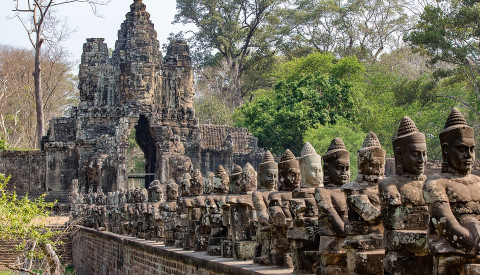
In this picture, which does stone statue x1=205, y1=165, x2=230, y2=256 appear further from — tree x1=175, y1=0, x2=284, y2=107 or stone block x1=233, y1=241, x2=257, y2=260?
tree x1=175, y1=0, x2=284, y2=107

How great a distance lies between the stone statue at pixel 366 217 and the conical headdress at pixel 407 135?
773 millimetres

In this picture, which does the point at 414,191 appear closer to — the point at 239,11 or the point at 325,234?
the point at 325,234

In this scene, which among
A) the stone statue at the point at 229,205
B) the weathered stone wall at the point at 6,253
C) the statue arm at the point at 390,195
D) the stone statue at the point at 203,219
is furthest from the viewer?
the weathered stone wall at the point at 6,253

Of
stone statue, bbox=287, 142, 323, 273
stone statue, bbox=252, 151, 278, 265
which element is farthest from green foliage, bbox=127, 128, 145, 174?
stone statue, bbox=287, 142, 323, 273

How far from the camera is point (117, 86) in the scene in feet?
118

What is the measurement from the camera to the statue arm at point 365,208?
698cm

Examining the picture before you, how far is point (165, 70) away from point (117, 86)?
241 centimetres

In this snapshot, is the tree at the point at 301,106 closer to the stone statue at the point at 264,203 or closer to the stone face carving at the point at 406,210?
the stone statue at the point at 264,203

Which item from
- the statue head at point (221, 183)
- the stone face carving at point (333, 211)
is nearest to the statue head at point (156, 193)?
the statue head at point (221, 183)

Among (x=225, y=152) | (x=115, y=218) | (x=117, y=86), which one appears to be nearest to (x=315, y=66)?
(x=225, y=152)

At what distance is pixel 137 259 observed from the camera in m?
16.2

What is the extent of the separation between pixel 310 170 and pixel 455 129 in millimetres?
3342

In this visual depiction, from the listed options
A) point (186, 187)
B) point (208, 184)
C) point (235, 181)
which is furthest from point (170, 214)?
point (235, 181)

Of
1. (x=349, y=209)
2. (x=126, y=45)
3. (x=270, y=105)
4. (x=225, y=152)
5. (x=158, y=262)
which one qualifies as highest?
(x=126, y=45)
